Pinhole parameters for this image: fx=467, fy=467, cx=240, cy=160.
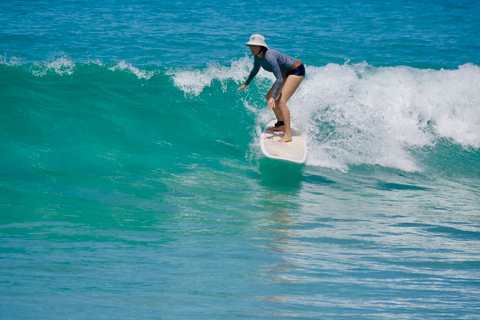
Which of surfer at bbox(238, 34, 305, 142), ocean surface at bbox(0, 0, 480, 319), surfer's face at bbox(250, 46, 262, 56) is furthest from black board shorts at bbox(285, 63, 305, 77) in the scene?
ocean surface at bbox(0, 0, 480, 319)

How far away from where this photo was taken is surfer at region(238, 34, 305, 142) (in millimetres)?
6649

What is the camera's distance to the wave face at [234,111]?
8203mm

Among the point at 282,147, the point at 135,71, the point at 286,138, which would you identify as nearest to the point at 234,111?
the point at 286,138

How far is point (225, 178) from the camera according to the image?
6.97m

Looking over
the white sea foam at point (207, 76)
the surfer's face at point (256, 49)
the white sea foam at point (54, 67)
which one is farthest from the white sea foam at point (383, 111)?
the white sea foam at point (54, 67)

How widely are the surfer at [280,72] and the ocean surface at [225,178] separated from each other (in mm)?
933

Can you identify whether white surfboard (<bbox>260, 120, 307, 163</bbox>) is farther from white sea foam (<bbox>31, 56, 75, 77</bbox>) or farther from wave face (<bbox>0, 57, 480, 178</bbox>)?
white sea foam (<bbox>31, 56, 75, 77</bbox>)

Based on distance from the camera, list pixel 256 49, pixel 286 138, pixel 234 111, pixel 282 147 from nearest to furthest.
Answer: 1. pixel 256 49
2. pixel 282 147
3. pixel 286 138
4. pixel 234 111

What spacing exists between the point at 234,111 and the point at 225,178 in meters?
3.00

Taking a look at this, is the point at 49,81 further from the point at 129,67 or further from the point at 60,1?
the point at 60,1

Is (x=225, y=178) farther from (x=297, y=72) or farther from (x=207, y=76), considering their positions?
(x=207, y=76)

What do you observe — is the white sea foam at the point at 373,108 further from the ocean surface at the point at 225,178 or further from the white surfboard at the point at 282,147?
the white surfboard at the point at 282,147

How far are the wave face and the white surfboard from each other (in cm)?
37

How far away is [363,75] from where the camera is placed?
36.5 feet
